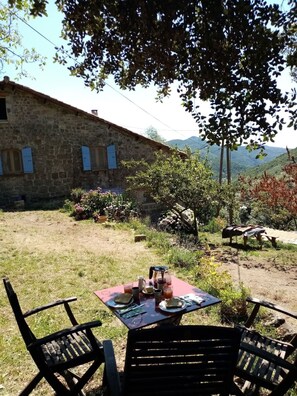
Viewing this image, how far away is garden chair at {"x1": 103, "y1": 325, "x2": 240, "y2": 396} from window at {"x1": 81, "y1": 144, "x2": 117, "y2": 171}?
43.4ft

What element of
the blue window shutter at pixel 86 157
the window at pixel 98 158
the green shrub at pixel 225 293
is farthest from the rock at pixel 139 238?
the window at pixel 98 158

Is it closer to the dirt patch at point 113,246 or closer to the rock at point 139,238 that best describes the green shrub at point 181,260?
the dirt patch at point 113,246

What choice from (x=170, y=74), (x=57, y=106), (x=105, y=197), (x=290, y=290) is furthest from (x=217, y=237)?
(x=170, y=74)

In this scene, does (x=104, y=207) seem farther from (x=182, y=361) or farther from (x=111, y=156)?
(x=182, y=361)

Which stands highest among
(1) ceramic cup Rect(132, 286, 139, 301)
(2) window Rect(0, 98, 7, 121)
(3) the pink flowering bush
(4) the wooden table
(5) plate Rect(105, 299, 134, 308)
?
(2) window Rect(0, 98, 7, 121)

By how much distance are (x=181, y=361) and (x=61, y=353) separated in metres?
1.17

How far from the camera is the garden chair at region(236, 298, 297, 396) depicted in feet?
6.34

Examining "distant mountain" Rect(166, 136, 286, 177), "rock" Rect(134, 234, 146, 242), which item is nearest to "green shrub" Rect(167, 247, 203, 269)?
"rock" Rect(134, 234, 146, 242)

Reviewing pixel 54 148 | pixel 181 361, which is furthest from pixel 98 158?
pixel 181 361

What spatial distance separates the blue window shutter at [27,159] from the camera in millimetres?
13388

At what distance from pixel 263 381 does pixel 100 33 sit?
283cm

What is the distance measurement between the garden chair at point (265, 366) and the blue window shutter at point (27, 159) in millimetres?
12667

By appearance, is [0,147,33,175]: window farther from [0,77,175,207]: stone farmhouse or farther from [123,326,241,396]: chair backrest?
[123,326,241,396]: chair backrest

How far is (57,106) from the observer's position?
1384cm
